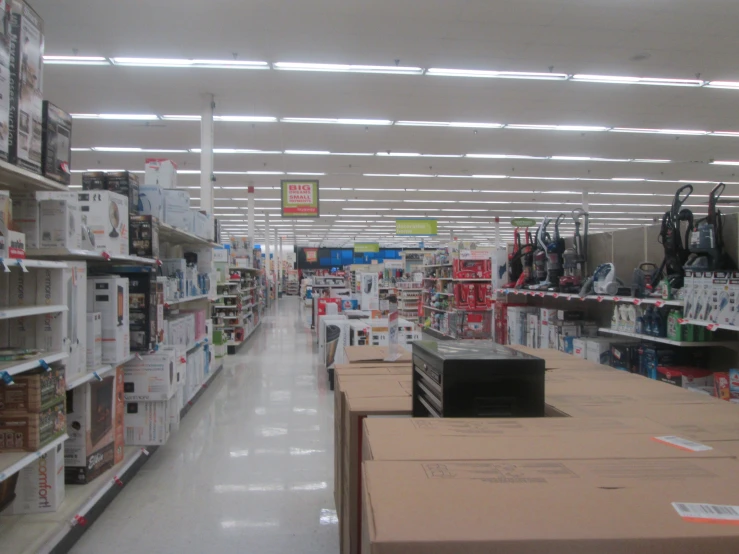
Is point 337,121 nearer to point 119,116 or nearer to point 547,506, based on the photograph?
point 119,116

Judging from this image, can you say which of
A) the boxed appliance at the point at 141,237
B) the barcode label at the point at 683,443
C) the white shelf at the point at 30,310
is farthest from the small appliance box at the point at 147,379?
the barcode label at the point at 683,443

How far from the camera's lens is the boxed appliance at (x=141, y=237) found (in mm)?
3740

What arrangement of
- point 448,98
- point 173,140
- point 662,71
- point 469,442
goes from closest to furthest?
point 469,442, point 662,71, point 448,98, point 173,140

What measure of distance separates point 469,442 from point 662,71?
7968 millimetres

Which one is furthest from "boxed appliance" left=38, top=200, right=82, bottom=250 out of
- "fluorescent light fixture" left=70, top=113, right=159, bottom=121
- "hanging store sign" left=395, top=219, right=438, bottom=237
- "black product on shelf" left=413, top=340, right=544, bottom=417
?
"hanging store sign" left=395, top=219, right=438, bottom=237

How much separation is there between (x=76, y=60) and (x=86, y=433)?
232 inches

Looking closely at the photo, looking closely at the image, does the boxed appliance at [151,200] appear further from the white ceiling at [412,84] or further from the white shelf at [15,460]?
the white shelf at [15,460]

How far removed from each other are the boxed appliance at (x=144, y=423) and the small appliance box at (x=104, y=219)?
121 centimetres

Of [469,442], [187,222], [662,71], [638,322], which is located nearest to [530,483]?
[469,442]

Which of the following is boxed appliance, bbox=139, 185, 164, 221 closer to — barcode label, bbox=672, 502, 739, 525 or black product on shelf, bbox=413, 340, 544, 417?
black product on shelf, bbox=413, 340, 544, 417

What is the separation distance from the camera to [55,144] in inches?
104

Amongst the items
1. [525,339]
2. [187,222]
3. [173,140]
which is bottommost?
[525,339]

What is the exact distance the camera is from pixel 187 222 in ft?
16.6

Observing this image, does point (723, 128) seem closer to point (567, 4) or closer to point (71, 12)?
point (567, 4)
